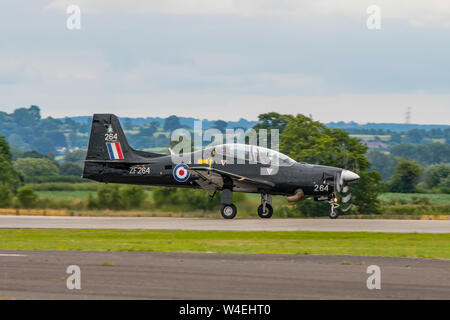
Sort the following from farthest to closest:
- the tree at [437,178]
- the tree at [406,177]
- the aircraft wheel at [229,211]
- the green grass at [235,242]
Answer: the tree at [406,177] → the tree at [437,178] → the aircraft wheel at [229,211] → the green grass at [235,242]

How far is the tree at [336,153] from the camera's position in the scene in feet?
118

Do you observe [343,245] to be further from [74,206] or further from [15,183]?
[15,183]

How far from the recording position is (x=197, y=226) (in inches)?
920

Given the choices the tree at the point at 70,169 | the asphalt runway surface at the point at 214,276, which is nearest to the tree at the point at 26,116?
the tree at the point at 70,169

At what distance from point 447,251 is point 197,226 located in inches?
352

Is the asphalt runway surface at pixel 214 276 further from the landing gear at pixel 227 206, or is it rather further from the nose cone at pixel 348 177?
the landing gear at pixel 227 206

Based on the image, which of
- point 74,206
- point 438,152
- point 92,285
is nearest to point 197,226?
point 74,206

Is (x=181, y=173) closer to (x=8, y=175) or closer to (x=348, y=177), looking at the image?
(x=348, y=177)

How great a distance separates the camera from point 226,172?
2614 cm

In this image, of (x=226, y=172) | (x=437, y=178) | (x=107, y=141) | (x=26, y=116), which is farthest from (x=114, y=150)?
(x=26, y=116)

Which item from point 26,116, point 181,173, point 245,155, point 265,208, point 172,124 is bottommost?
point 265,208

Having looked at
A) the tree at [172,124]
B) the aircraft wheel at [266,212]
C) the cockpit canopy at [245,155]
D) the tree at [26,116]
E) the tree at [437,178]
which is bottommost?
the aircraft wheel at [266,212]

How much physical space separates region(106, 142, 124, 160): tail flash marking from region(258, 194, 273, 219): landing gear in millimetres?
5327

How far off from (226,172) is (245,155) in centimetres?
88
